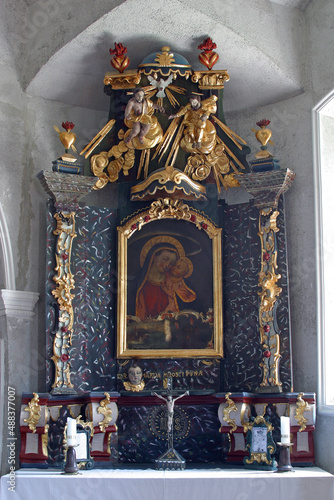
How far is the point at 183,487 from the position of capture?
261 inches

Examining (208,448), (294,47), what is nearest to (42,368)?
(208,448)

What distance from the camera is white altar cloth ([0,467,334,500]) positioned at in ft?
21.7

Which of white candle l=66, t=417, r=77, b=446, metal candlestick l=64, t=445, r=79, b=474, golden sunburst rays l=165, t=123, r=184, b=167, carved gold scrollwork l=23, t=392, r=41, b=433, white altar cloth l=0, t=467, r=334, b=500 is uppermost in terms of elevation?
golden sunburst rays l=165, t=123, r=184, b=167

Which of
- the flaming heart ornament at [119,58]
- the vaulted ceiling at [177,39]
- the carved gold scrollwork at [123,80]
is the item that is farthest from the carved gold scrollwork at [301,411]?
the flaming heart ornament at [119,58]

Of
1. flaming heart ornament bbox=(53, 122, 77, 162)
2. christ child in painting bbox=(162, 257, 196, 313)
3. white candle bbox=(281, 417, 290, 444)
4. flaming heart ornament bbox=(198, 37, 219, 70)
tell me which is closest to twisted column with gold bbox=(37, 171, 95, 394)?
flaming heart ornament bbox=(53, 122, 77, 162)

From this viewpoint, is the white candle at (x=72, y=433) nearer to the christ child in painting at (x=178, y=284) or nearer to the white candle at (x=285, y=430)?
the christ child in painting at (x=178, y=284)

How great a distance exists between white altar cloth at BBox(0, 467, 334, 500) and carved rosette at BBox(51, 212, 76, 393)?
114 cm

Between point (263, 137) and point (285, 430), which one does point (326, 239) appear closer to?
point (263, 137)

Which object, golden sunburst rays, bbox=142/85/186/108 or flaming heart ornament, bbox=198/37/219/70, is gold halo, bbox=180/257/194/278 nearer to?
golden sunburst rays, bbox=142/85/186/108

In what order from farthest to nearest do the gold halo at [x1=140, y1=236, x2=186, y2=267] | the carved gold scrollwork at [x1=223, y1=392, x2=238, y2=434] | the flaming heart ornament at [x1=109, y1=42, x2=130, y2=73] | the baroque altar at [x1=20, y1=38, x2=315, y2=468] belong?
1. the gold halo at [x1=140, y1=236, x2=186, y2=267]
2. the flaming heart ornament at [x1=109, y1=42, x2=130, y2=73]
3. the baroque altar at [x1=20, y1=38, x2=315, y2=468]
4. the carved gold scrollwork at [x1=223, y1=392, x2=238, y2=434]

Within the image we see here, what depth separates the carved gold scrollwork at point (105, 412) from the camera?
7395 millimetres

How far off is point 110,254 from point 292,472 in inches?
122

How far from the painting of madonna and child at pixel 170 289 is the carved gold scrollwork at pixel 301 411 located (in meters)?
1.12

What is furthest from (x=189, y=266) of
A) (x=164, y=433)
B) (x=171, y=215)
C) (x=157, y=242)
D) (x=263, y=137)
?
(x=164, y=433)
